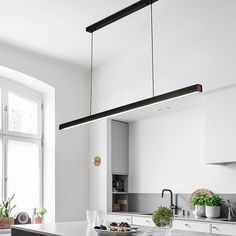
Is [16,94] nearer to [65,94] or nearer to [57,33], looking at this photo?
[65,94]

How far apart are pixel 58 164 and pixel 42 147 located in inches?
16.9

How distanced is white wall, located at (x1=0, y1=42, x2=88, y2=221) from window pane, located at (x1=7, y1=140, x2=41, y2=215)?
13.3 inches

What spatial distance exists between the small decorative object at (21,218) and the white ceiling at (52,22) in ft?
7.51

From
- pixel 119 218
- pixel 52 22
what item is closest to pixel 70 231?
pixel 119 218

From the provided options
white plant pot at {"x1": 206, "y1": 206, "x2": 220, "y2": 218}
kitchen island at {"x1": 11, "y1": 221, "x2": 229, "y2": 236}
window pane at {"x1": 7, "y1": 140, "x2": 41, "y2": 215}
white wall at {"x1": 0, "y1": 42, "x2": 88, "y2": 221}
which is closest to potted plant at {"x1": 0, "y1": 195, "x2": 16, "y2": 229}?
window pane at {"x1": 7, "y1": 140, "x2": 41, "y2": 215}

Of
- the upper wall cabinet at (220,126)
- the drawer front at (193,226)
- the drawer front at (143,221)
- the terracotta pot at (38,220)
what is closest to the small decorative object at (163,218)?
the drawer front at (193,226)

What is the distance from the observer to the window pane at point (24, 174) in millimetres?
5980

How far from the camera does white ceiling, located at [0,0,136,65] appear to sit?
467 cm

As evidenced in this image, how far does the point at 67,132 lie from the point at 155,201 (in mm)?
1692

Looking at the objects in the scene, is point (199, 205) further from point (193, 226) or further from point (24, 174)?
point (24, 174)

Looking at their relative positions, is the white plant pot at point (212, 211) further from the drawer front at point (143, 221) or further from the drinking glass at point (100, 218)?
the drinking glass at point (100, 218)

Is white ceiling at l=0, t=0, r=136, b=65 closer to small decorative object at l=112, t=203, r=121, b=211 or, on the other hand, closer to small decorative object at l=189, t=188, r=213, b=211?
small decorative object at l=112, t=203, r=121, b=211

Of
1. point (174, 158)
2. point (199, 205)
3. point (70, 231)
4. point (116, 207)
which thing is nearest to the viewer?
point (70, 231)

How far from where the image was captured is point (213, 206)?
17.1 feet
